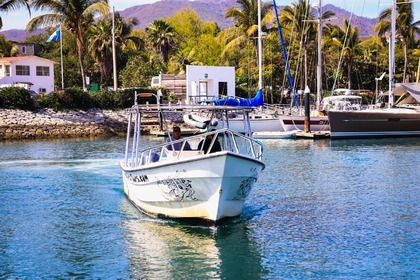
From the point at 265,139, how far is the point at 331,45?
34621 mm

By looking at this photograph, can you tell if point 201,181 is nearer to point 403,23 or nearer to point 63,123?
point 63,123

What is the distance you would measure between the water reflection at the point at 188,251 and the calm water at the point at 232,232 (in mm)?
24

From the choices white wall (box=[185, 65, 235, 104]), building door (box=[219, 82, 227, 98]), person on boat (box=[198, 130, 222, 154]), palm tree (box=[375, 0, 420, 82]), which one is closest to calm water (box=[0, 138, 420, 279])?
person on boat (box=[198, 130, 222, 154])

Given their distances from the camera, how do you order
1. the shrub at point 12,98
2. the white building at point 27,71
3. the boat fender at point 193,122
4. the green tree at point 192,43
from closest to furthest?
the boat fender at point 193,122 → the shrub at point 12,98 → the white building at point 27,71 → the green tree at point 192,43

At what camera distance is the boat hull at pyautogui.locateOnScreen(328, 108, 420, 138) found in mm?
46888

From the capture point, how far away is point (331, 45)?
79188 millimetres

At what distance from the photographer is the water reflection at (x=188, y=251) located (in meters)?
13.9

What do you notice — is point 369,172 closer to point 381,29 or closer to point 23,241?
point 23,241

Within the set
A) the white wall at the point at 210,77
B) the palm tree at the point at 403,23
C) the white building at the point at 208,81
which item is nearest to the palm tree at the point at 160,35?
the white building at the point at 208,81

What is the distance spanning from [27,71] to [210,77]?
23.2m

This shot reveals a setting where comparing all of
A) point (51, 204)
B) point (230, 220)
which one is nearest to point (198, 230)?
point (230, 220)

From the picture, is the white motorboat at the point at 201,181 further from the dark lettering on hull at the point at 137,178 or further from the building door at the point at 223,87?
the building door at the point at 223,87

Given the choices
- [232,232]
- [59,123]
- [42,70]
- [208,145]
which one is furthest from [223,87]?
[232,232]

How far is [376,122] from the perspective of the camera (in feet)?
156
